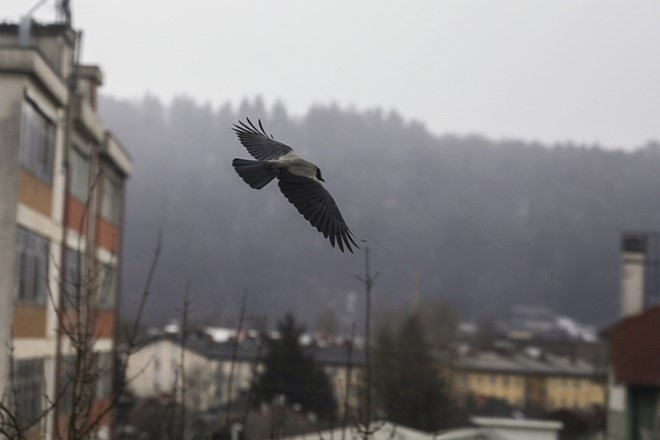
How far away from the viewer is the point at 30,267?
2256 cm

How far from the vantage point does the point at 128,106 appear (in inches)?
6762

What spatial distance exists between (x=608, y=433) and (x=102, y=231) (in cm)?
1542

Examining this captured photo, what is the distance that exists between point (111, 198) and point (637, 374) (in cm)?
1675

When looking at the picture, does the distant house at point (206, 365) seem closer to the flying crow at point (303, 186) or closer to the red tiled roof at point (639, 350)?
the red tiled roof at point (639, 350)

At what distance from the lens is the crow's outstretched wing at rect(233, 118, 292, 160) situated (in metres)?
7.39

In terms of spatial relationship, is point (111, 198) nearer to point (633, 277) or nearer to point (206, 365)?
point (633, 277)

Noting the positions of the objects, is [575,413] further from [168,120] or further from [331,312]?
[168,120]

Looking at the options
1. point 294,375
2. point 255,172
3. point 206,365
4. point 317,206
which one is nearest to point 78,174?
point 255,172

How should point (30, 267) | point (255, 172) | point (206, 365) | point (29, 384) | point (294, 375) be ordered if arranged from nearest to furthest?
1. point (255, 172)
2. point (30, 267)
3. point (29, 384)
4. point (294, 375)
5. point (206, 365)

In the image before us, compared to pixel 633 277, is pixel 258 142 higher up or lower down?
higher up

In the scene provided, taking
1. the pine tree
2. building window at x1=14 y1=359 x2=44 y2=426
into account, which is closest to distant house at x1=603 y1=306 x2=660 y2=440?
building window at x1=14 y1=359 x2=44 y2=426

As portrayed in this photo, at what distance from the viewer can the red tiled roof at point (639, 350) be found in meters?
30.0

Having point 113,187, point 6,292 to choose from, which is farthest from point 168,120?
point 6,292

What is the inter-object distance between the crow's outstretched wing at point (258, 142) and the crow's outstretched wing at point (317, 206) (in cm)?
44
